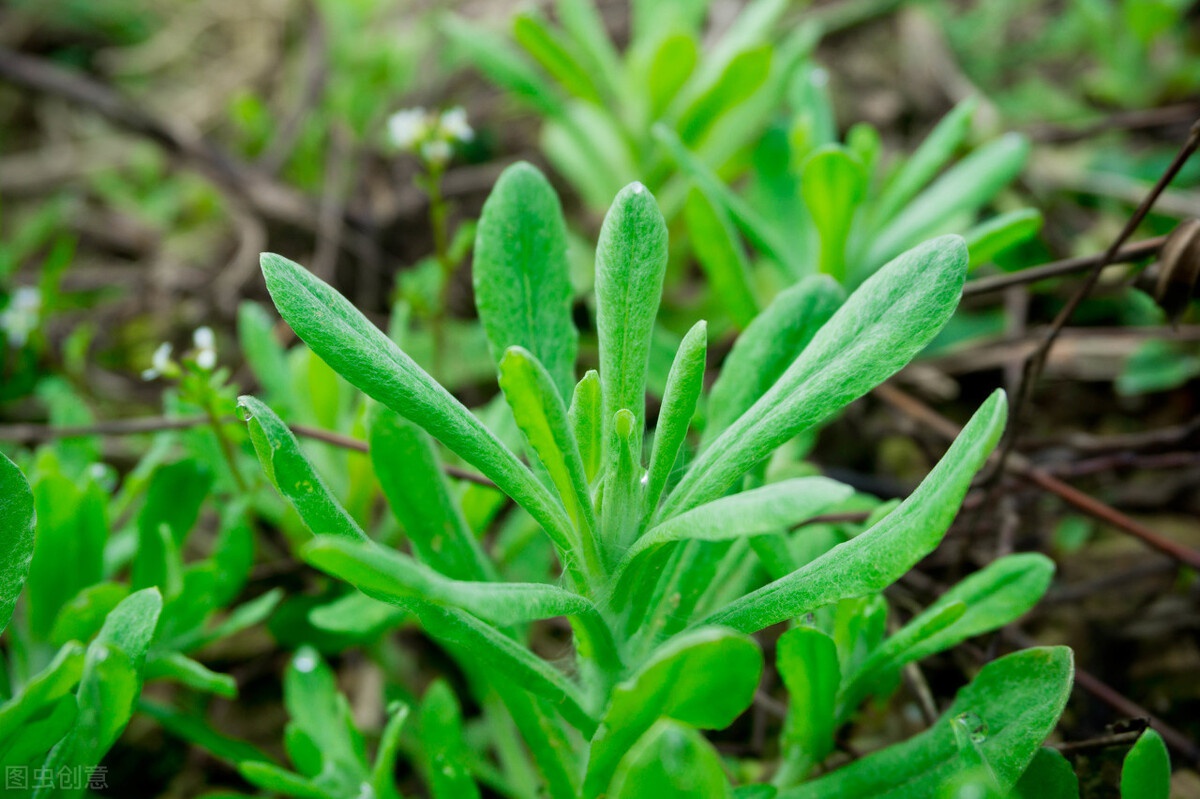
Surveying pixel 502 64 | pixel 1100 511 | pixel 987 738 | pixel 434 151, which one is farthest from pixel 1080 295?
pixel 502 64

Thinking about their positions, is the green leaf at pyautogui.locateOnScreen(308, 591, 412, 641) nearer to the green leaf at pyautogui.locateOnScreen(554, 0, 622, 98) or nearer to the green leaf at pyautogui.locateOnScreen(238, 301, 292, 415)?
the green leaf at pyautogui.locateOnScreen(238, 301, 292, 415)

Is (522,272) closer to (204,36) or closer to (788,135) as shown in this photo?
(788,135)

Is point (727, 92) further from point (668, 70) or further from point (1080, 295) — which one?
point (1080, 295)

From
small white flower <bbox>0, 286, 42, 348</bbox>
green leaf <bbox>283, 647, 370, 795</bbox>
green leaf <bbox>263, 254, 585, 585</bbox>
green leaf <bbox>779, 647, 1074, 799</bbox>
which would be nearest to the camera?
green leaf <bbox>263, 254, 585, 585</bbox>

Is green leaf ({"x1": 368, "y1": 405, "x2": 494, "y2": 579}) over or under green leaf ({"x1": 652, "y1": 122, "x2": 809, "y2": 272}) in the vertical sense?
under

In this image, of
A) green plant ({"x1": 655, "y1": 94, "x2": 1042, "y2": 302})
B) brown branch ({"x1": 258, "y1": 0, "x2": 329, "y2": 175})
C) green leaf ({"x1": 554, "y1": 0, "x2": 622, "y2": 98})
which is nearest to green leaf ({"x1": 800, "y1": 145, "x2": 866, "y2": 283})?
green plant ({"x1": 655, "y1": 94, "x2": 1042, "y2": 302})

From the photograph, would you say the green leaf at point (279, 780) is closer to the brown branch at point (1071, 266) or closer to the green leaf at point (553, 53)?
the brown branch at point (1071, 266)

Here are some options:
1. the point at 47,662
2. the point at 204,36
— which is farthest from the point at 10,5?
the point at 47,662
